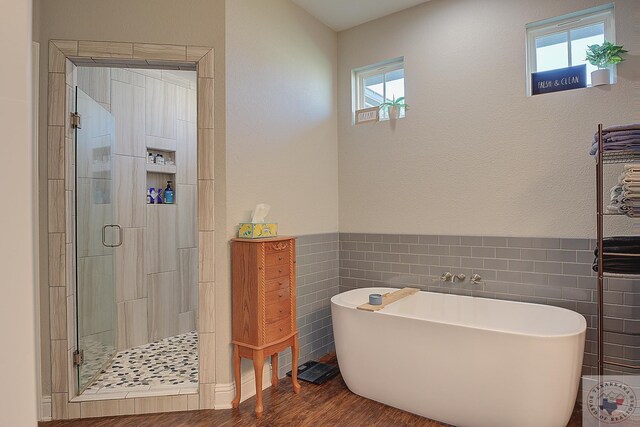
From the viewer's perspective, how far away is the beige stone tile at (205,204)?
2623 mm

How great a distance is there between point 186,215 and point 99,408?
2057 millimetres

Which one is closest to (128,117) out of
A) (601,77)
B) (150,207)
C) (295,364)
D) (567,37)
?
(150,207)

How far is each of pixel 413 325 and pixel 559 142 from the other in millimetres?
1685

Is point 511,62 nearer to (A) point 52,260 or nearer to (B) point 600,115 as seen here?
(B) point 600,115

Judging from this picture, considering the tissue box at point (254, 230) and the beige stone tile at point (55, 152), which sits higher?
the beige stone tile at point (55, 152)

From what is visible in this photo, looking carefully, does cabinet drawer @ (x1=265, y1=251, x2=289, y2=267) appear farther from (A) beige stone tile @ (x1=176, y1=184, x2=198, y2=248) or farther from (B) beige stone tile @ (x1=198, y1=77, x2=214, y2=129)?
(A) beige stone tile @ (x1=176, y1=184, x2=198, y2=248)

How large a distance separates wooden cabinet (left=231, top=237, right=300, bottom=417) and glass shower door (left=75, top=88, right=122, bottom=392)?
3.46 feet

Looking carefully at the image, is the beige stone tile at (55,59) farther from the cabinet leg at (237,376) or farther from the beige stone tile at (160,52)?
the cabinet leg at (237,376)

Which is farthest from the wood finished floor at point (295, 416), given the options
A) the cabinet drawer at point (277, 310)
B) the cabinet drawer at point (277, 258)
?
the cabinet drawer at point (277, 258)

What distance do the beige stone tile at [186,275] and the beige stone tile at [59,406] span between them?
1628mm

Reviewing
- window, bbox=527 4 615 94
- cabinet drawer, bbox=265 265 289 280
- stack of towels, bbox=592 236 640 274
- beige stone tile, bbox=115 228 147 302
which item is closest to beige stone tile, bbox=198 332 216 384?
cabinet drawer, bbox=265 265 289 280

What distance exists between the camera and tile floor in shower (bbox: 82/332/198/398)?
2.67 m

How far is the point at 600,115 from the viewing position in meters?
2.61

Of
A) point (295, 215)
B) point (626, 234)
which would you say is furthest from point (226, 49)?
point (626, 234)
